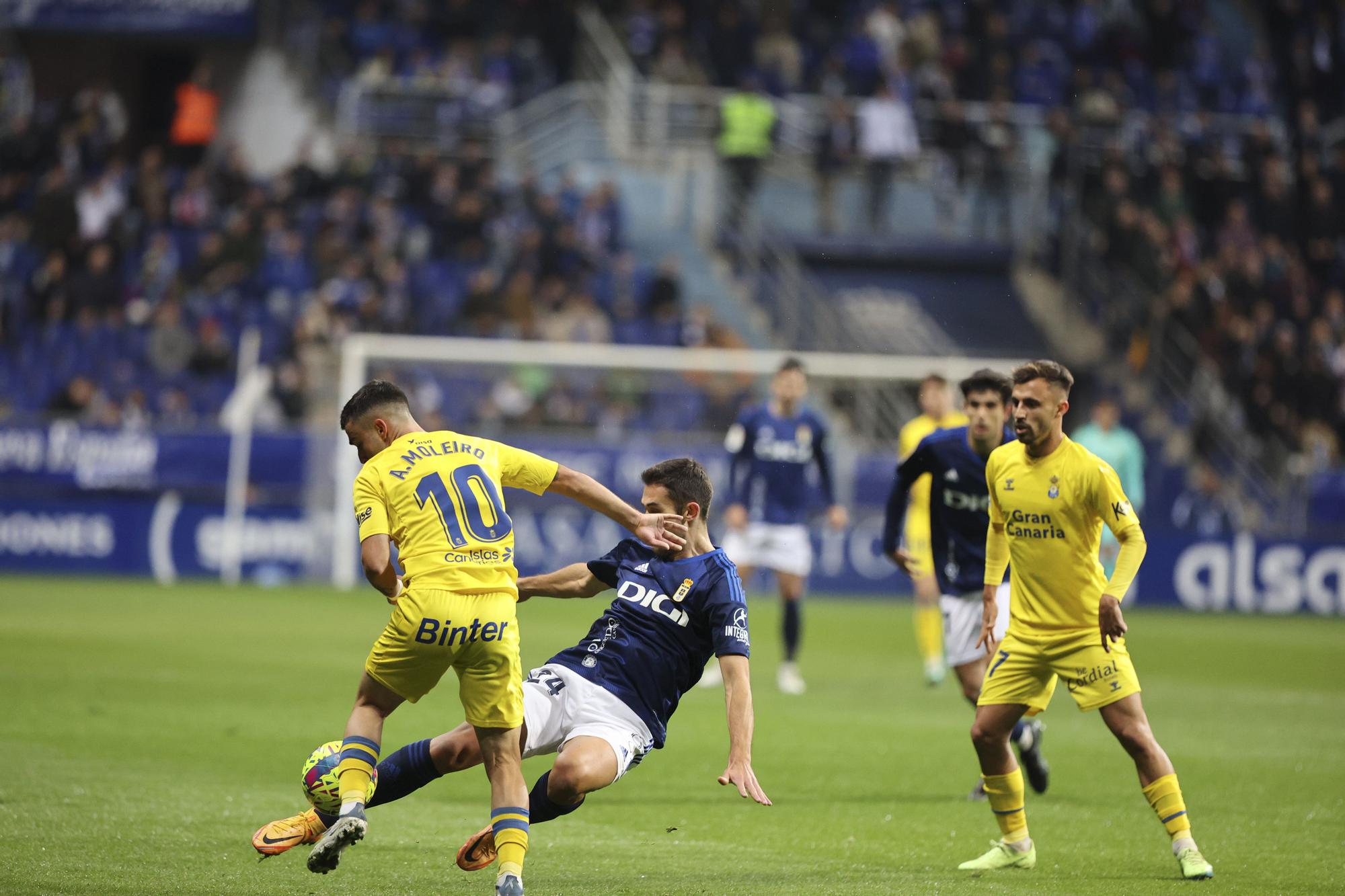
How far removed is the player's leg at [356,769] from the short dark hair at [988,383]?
3.59 metres

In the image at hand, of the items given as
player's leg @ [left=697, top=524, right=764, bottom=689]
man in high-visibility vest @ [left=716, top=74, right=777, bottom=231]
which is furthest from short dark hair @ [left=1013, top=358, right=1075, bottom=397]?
man in high-visibility vest @ [left=716, top=74, right=777, bottom=231]

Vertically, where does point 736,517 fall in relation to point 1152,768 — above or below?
above

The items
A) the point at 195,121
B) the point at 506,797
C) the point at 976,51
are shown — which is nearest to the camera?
the point at 506,797

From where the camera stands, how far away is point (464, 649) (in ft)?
19.2

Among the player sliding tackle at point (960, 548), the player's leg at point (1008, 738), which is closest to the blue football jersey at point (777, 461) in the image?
the player sliding tackle at point (960, 548)

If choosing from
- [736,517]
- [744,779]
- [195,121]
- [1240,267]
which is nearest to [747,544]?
[736,517]

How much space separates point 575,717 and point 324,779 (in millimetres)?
951

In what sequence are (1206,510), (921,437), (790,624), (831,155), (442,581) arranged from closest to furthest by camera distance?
(442,581) → (921,437) → (790,624) → (1206,510) → (831,155)

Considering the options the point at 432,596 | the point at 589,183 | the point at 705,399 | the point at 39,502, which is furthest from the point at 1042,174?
the point at 432,596

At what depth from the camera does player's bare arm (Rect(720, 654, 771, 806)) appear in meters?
5.62

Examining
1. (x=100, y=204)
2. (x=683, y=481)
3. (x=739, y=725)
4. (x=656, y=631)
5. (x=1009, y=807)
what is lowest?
(x=1009, y=807)

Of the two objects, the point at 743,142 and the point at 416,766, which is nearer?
the point at 416,766

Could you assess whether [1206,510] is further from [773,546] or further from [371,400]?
[371,400]

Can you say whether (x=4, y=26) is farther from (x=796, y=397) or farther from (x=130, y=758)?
(x=130, y=758)
